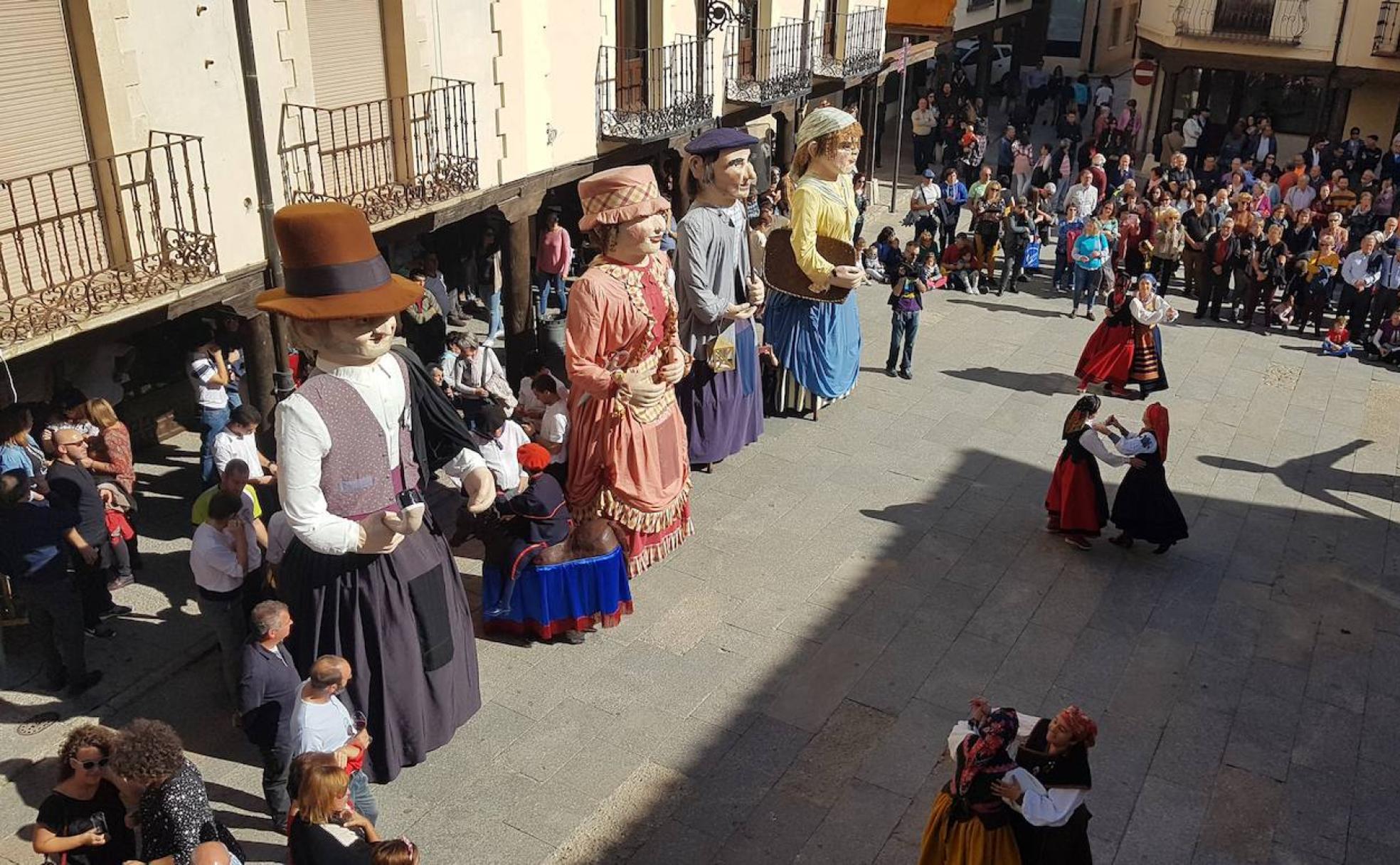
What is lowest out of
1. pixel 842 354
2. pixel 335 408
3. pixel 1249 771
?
pixel 1249 771

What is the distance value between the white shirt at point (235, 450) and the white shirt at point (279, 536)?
1.91 meters

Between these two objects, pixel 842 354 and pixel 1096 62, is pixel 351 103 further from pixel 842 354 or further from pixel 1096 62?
pixel 1096 62

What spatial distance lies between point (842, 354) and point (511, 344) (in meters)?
3.67

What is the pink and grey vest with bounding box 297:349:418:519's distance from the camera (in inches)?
209

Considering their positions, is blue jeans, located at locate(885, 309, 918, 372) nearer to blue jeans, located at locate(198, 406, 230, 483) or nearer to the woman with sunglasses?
blue jeans, located at locate(198, 406, 230, 483)

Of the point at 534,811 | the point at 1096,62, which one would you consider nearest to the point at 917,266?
the point at 534,811

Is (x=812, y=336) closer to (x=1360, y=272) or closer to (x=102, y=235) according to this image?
(x=102, y=235)

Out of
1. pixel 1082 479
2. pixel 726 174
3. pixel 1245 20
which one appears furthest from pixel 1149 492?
pixel 1245 20

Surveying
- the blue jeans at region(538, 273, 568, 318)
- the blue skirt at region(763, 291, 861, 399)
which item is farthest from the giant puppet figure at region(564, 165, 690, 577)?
the blue jeans at region(538, 273, 568, 318)

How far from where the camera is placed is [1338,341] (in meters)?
13.4

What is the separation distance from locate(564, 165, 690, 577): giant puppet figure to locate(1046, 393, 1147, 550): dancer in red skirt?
2.78m

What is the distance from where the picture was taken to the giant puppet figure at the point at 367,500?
5098 millimetres

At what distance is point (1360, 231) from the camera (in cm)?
1675

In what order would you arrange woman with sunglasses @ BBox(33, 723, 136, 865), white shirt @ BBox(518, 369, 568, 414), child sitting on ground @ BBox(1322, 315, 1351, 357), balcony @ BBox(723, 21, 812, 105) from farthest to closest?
balcony @ BBox(723, 21, 812, 105) < child sitting on ground @ BBox(1322, 315, 1351, 357) < white shirt @ BBox(518, 369, 568, 414) < woman with sunglasses @ BBox(33, 723, 136, 865)
